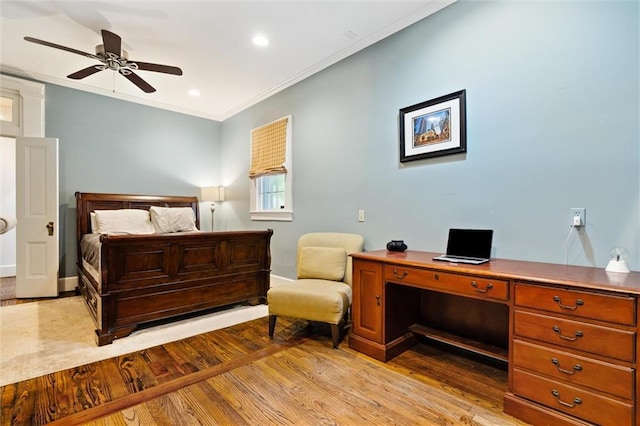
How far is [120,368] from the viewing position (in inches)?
86.4

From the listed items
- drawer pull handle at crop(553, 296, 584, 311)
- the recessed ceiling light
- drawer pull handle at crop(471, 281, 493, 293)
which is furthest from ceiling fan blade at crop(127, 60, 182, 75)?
drawer pull handle at crop(553, 296, 584, 311)

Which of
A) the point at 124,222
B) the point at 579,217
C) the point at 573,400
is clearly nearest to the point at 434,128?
the point at 579,217

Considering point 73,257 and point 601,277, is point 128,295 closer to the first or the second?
point 73,257

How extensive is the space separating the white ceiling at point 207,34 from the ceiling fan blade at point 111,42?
26 cm

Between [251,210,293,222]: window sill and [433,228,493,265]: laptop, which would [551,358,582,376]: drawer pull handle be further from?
[251,210,293,222]: window sill

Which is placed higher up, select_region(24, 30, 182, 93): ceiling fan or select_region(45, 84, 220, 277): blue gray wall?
select_region(24, 30, 182, 93): ceiling fan

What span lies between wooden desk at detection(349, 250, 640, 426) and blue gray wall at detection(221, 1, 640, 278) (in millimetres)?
371

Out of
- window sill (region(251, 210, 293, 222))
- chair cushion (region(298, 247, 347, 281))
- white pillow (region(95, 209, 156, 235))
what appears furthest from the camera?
window sill (region(251, 210, 293, 222))

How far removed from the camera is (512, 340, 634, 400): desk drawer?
1.37 m

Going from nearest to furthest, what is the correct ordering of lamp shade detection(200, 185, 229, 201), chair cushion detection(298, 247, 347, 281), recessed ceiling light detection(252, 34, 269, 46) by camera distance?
1. chair cushion detection(298, 247, 347, 281)
2. recessed ceiling light detection(252, 34, 269, 46)
3. lamp shade detection(200, 185, 229, 201)

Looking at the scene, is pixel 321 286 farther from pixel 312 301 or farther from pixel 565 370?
pixel 565 370

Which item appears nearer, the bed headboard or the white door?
the white door

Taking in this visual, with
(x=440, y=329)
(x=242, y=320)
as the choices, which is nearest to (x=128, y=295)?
(x=242, y=320)

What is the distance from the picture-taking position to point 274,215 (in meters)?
4.46
